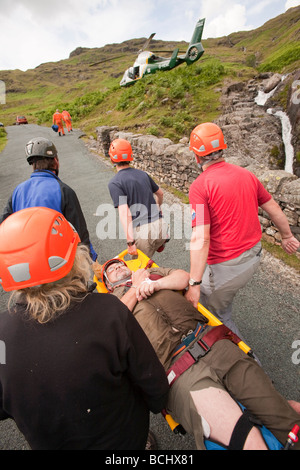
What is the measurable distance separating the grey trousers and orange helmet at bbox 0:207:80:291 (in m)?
1.82

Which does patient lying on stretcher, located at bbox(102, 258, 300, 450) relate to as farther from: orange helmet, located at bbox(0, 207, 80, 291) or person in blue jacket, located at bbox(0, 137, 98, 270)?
person in blue jacket, located at bbox(0, 137, 98, 270)

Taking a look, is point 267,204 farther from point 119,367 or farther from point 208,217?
point 119,367

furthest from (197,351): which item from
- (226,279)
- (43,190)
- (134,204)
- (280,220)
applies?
(43,190)

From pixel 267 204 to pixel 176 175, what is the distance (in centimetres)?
566

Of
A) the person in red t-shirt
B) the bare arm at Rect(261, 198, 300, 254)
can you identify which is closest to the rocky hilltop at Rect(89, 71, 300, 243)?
the bare arm at Rect(261, 198, 300, 254)

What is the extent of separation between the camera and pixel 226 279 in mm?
2572

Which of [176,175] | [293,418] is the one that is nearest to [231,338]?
[293,418]

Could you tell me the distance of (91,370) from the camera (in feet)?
3.79

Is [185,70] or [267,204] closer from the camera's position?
[267,204]

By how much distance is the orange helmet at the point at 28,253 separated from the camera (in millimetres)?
1200

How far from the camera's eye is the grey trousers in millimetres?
2527

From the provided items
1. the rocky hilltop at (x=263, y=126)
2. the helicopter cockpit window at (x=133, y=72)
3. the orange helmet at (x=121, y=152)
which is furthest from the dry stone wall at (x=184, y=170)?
the helicopter cockpit window at (x=133, y=72)

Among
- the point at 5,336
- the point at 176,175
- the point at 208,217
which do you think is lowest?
the point at 5,336

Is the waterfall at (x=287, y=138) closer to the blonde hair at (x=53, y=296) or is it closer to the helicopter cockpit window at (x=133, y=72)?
the blonde hair at (x=53, y=296)
